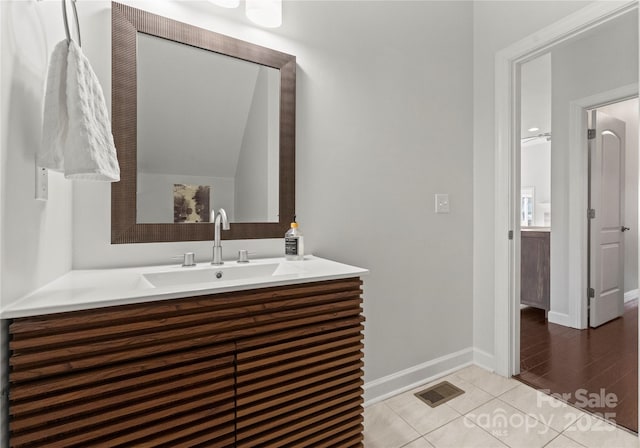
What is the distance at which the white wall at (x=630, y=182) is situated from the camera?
3.35 meters

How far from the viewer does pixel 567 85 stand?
292cm

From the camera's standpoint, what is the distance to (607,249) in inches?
121

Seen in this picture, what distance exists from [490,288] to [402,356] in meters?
0.81

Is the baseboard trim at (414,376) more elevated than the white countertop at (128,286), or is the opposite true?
the white countertop at (128,286)

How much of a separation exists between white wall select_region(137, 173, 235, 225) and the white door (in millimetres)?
3301

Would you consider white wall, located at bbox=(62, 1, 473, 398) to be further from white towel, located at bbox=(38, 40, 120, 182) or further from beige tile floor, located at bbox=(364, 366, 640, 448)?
white towel, located at bbox=(38, 40, 120, 182)

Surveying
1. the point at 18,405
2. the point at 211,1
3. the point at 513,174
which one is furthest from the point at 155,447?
the point at 513,174

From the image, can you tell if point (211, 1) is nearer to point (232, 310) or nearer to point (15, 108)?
point (15, 108)

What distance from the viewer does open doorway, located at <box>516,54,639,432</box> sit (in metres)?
1.95

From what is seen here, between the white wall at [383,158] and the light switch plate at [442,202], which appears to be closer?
the white wall at [383,158]

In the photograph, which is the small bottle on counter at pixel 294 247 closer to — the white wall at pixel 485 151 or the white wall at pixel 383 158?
the white wall at pixel 383 158

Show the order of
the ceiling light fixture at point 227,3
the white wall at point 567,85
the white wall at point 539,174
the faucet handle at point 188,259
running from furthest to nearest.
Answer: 1. the white wall at point 539,174
2. the white wall at point 567,85
3. the ceiling light fixture at point 227,3
4. the faucet handle at point 188,259

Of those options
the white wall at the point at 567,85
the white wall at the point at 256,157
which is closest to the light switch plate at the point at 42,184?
the white wall at the point at 256,157

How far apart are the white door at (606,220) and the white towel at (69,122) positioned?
3.76m
